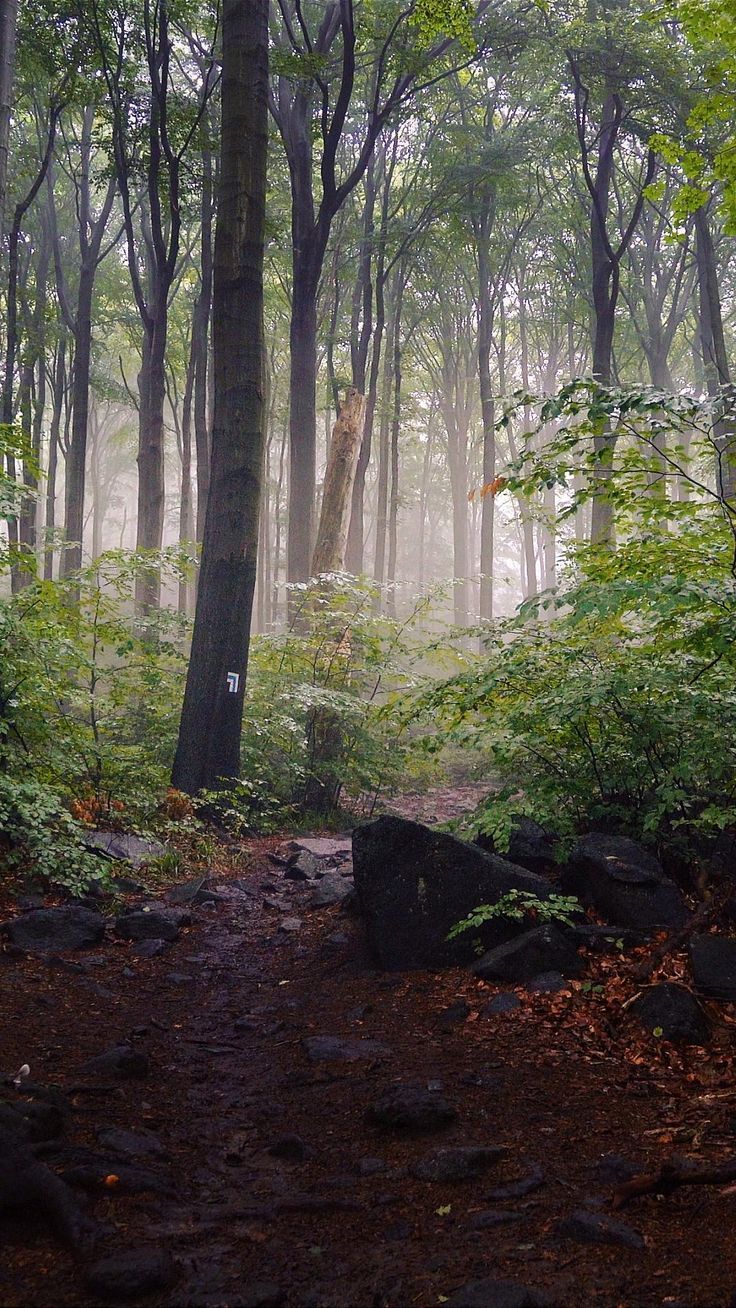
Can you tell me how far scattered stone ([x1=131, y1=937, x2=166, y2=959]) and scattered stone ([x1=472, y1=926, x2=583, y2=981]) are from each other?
232cm

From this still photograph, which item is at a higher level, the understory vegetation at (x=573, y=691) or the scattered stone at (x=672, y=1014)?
the understory vegetation at (x=573, y=691)

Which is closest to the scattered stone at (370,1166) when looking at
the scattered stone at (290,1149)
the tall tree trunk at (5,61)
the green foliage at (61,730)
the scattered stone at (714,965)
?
the scattered stone at (290,1149)

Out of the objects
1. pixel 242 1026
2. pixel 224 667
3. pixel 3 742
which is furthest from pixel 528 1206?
pixel 224 667

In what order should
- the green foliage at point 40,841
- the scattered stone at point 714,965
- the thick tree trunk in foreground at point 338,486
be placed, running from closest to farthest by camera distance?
the scattered stone at point 714,965
the green foliage at point 40,841
the thick tree trunk in foreground at point 338,486

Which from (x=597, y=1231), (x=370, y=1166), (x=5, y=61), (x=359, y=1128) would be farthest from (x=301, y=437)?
(x=597, y=1231)

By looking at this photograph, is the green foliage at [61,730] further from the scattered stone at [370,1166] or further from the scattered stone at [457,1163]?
the scattered stone at [457,1163]

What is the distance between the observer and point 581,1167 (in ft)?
9.80

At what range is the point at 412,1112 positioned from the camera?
3.37m

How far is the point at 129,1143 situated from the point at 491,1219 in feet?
4.46

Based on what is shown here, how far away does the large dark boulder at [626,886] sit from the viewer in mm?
5121

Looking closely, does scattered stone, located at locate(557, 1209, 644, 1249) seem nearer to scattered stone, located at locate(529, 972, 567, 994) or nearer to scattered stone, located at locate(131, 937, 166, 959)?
scattered stone, located at locate(529, 972, 567, 994)

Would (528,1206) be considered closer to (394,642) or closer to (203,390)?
(394,642)

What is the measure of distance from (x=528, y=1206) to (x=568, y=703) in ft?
9.11

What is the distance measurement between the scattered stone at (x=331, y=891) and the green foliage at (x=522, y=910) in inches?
81.8
